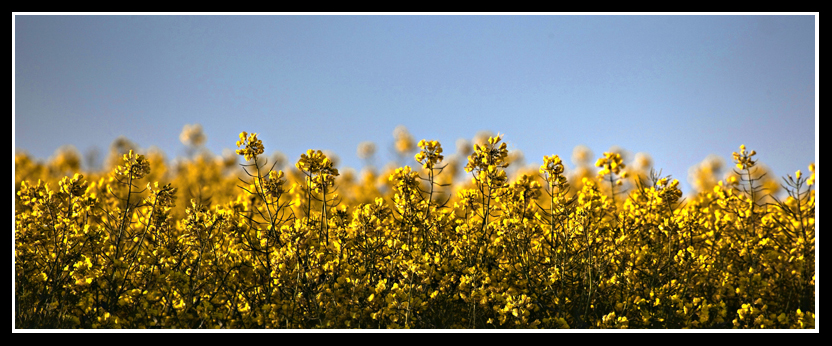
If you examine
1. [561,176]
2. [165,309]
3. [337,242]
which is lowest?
[165,309]

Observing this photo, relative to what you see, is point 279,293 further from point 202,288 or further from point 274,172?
point 274,172

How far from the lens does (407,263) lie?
3.52m

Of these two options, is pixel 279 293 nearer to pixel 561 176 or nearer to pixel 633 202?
pixel 561 176

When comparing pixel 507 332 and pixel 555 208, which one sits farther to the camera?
pixel 555 208

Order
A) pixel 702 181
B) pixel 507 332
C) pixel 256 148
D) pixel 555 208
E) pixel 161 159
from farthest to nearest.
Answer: pixel 161 159
pixel 702 181
pixel 555 208
pixel 256 148
pixel 507 332

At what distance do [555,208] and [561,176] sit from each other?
0.75ft

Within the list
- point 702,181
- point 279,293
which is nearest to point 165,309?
point 279,293

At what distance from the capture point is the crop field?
368cm

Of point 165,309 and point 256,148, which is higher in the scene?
point 256,148

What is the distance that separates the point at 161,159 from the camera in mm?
15148

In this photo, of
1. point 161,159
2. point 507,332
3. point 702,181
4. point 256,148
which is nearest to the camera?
point 507,332

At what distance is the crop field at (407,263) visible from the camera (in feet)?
12.1

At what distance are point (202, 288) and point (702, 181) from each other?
22.8 feet

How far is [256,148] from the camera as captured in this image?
3740mm
